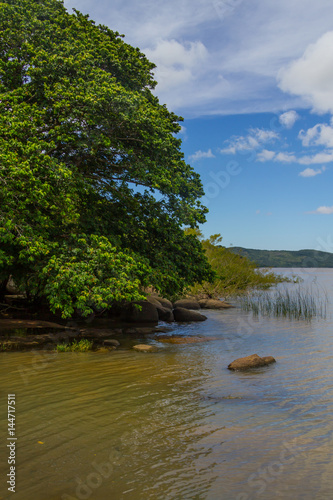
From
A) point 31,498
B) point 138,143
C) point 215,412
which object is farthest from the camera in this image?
point 138,143

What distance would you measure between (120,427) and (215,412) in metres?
1.68

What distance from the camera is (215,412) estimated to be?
675 cm

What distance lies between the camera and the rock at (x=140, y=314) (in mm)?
18562

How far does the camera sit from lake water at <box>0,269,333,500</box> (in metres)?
4.43

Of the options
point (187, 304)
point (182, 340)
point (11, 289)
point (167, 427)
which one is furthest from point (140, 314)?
point (167, 427)

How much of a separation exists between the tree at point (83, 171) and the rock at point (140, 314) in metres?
3.65

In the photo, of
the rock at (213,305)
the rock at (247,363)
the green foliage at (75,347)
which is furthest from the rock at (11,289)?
the rock at (247,363)

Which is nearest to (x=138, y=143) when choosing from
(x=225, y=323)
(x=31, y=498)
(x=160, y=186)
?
(x=160, y=186)

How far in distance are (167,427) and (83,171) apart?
432 inches

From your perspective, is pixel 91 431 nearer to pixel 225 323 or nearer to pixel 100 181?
pixel 100 181

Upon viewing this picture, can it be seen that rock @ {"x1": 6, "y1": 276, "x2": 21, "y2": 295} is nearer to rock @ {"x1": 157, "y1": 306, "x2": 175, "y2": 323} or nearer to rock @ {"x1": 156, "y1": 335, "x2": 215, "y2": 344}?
rock @ {"x1": 157, "y1": 306, "x2": 175, "y2": 323}

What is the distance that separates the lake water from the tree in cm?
229

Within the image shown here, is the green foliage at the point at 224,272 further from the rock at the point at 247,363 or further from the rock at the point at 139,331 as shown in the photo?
the rock at the point at 247,363

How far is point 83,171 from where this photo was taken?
14961mm
